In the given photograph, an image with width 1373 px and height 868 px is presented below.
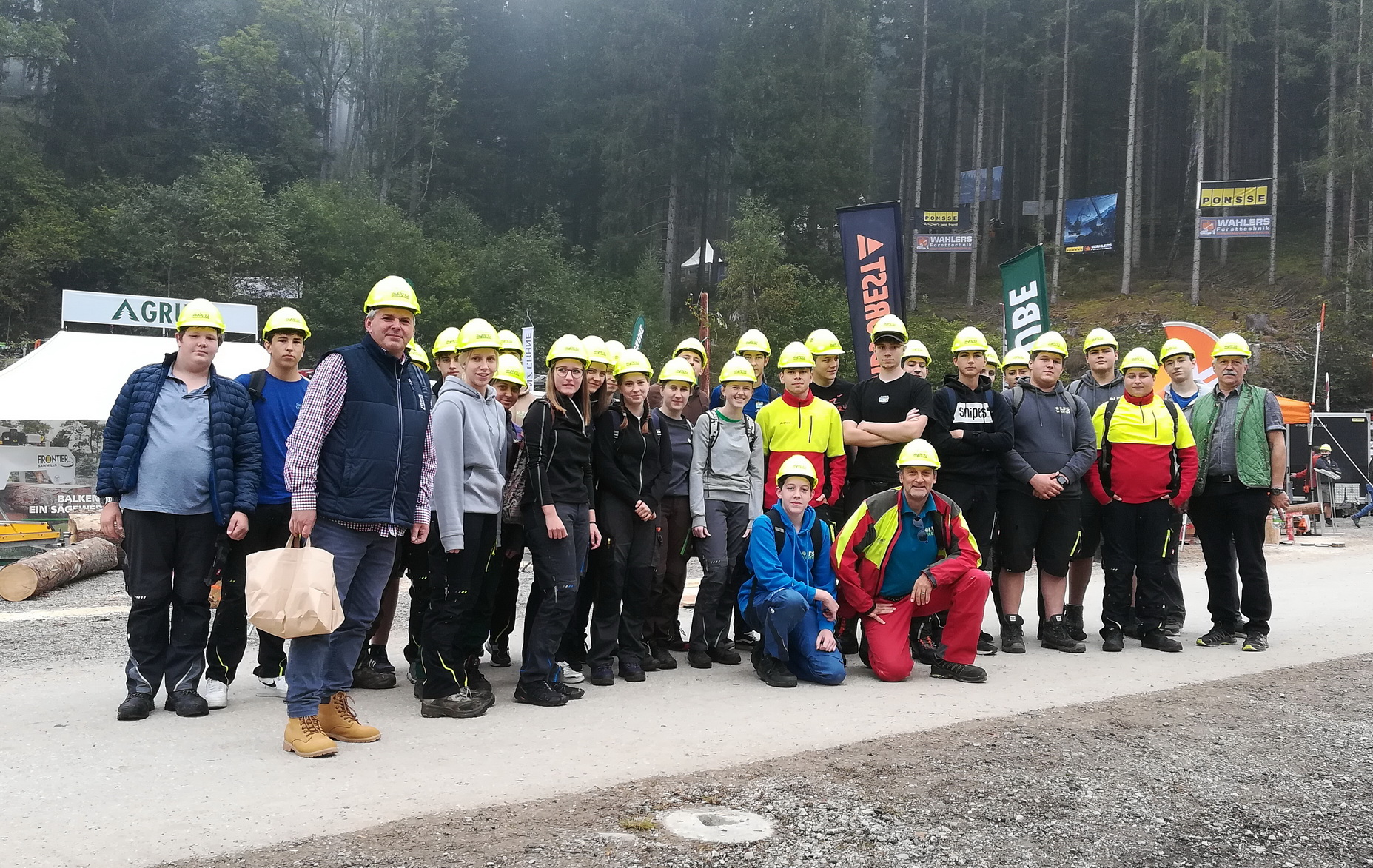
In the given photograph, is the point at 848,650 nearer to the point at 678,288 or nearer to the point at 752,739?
the point at 752,739

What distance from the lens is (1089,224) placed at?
4909cm

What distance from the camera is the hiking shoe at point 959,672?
6.50 m

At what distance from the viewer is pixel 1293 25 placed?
47.0 meters

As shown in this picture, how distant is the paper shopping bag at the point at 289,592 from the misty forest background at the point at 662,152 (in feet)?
110

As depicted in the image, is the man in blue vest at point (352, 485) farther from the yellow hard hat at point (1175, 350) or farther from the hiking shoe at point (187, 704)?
the yellow hard hat at point (1175, 350)

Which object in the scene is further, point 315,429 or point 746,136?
point 746,136

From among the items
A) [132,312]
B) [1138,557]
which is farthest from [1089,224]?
[1138,557]

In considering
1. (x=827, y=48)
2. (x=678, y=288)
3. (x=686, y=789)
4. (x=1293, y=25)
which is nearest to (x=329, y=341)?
(x=678, y=288)

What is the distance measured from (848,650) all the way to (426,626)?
323cm

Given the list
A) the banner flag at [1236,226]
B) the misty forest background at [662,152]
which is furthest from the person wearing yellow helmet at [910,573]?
the banner flag at [1236,226]

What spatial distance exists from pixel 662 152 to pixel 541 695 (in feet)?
149

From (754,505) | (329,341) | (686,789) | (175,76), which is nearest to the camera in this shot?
(686,789)

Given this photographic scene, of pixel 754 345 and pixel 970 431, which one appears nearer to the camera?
pixel 970 431

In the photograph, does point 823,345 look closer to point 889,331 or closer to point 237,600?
point 889,331
